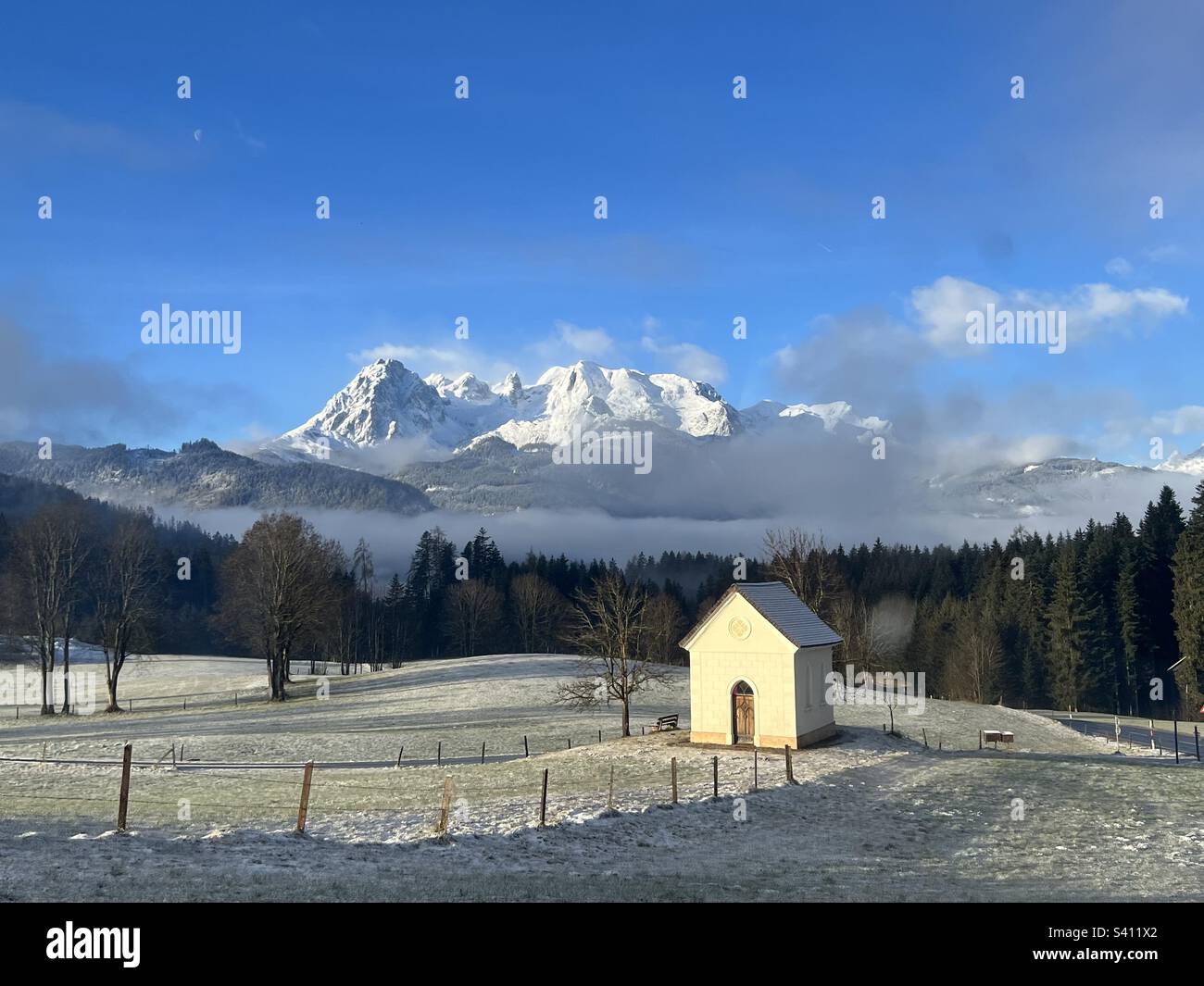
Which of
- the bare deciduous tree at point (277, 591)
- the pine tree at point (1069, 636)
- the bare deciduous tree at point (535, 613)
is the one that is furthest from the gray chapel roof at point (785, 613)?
the bare deciduous tree at point (535, 613)

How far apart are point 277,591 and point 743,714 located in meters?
43.7

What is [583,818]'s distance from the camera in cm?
2555

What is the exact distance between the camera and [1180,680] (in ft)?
278

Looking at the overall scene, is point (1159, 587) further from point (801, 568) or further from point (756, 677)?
Answer: point (756, 677)

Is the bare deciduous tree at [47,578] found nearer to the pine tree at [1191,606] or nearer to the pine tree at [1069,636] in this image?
the pine tree at [1069,636]

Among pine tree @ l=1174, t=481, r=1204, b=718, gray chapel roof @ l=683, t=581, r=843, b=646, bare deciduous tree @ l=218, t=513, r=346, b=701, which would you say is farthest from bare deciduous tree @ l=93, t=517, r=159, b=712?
pine tree @ l=1174, t=481, r=1204, b=718

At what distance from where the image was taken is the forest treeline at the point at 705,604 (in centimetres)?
7444

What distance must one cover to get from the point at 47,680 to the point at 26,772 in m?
37.6

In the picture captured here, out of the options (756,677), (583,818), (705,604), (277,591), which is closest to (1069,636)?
(705,604)

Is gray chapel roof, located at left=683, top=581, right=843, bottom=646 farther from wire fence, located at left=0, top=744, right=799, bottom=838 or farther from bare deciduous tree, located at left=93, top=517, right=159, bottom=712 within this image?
bare deciduous tree, located at left=93, top=517, right=159, bottom=712

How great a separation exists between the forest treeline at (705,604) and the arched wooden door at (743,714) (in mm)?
12357

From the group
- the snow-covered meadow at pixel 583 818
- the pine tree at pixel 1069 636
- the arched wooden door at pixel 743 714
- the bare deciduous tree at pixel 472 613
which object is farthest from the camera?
the bare deciduous tree at pixel 472 613
